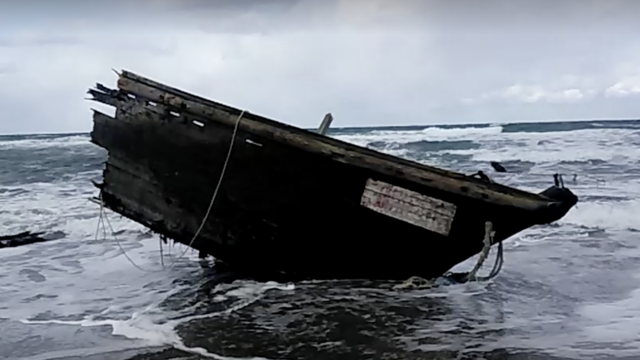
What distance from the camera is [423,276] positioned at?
576cm

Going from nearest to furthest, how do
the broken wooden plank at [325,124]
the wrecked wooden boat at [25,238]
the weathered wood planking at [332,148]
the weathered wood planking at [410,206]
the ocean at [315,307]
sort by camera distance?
the ocean at [315,307]
the weathered wood planking at [332,148]
the weathered wood planking at [410,206]
the broken wooden plank at [325,124]
the wrecked wooden boat at [25,238]

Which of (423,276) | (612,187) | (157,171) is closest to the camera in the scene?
(423,276)

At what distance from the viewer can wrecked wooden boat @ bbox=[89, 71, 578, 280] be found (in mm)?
5180

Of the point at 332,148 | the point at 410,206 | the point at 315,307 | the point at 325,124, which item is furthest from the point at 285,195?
the point at 325,124

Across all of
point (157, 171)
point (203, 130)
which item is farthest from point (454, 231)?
point (157, 171)

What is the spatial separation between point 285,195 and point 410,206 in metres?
1.08

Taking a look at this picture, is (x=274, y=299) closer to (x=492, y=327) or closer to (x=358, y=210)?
(x=358, y=210)

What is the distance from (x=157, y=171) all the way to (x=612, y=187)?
10.7 m

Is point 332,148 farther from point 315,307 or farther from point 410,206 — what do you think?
point 315,307

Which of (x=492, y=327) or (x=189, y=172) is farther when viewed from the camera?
(x=189, y=172)

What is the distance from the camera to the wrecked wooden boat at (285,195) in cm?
518

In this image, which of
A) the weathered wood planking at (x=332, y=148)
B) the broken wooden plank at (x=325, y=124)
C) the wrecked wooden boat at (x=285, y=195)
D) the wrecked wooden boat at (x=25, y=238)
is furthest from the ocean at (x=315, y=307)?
the broken wooden plank at (x=325, y=124)

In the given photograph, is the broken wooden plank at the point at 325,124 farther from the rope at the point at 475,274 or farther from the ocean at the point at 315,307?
the rope at the point at 475,274

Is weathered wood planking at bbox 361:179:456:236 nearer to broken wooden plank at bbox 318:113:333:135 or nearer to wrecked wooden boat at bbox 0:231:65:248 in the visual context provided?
broken wooden plank at bbox 318:113:333:135
